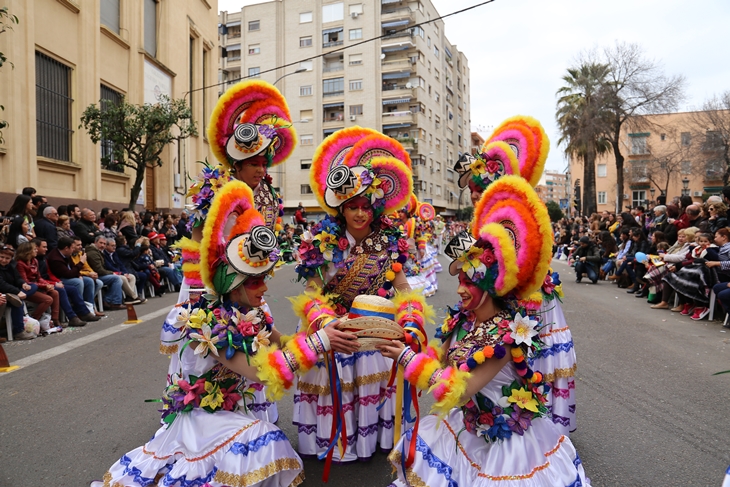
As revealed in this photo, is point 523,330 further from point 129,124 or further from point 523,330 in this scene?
point 129,124

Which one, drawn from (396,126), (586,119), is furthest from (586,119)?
(396,126)

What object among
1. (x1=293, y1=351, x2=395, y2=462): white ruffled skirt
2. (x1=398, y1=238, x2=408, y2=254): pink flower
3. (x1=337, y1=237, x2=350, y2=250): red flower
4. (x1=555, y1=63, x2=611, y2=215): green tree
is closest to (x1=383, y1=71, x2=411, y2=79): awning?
(x1=555, y1=63, x2=611, y2=215): green tree

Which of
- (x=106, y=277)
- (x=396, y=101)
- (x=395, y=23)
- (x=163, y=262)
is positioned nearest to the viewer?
(x=106, y=277)

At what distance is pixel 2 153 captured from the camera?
1263cm

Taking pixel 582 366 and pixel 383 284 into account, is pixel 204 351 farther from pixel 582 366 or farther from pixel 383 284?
pixel 582 366

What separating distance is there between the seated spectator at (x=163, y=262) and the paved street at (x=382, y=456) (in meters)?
4.38

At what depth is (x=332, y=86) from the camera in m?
51.2

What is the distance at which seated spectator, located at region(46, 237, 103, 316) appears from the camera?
876 centimetres

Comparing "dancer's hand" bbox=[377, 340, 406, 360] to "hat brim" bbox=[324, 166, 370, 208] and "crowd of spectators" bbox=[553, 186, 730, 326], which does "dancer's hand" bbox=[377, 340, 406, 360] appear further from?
"crowd of spectators" bbox=[553, 186, 730, 326]

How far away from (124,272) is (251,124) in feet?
26.6

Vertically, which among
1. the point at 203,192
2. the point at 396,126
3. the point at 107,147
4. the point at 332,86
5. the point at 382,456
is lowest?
the point at 382,456

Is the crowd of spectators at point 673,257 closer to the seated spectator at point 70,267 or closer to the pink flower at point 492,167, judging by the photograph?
the pink flower at point 492,167

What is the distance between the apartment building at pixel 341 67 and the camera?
50.2m

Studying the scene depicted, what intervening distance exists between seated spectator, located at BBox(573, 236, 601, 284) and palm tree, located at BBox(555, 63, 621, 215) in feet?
57.1
